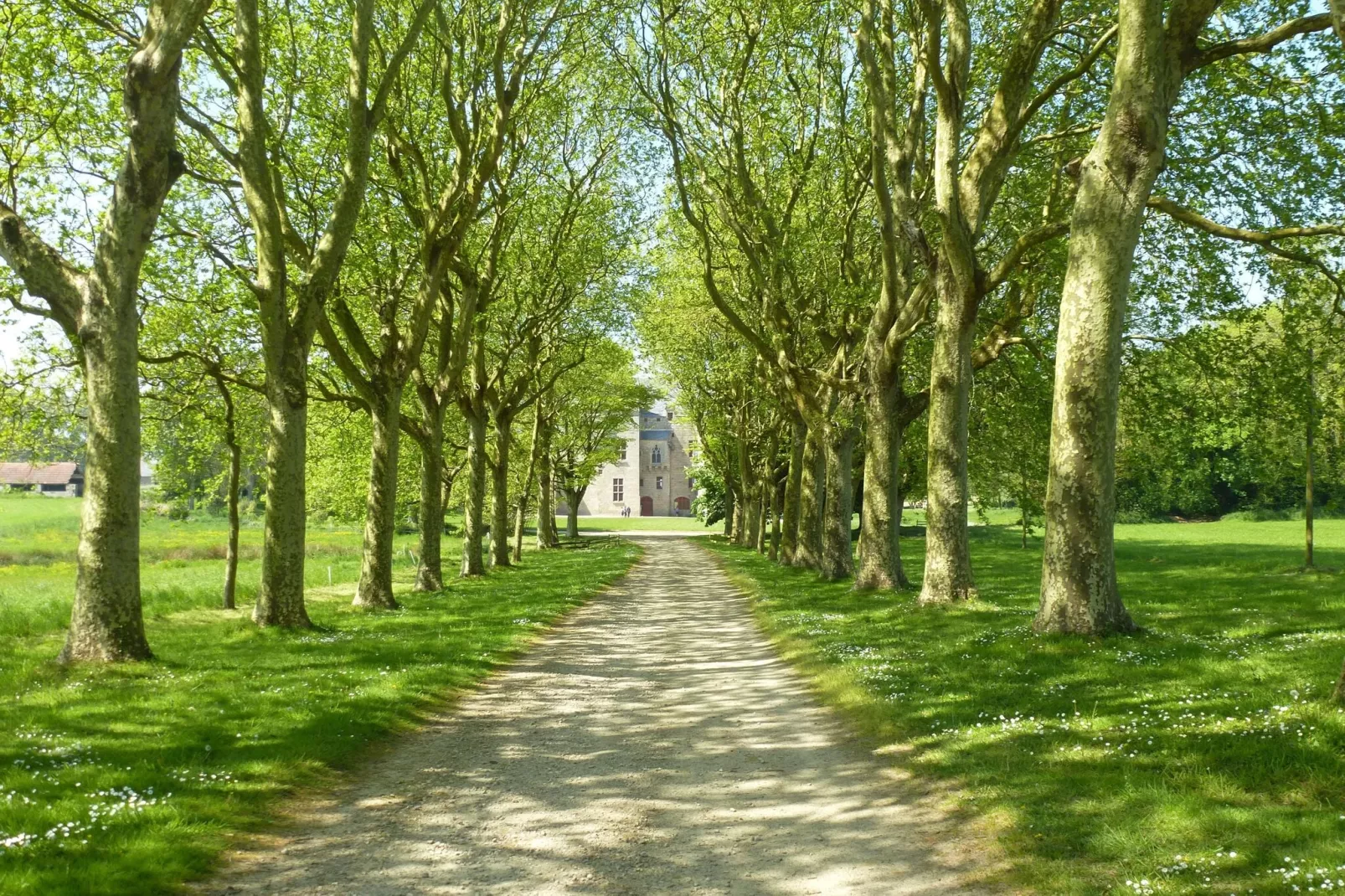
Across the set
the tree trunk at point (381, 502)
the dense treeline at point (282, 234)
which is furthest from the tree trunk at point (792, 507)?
the tree trunk at point (381, 502)

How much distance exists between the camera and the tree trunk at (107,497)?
10.9 meters

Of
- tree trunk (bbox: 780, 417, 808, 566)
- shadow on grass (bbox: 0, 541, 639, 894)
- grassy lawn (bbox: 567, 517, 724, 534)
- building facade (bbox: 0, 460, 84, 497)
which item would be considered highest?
building facade (bbox: 0, 460, 84, 497)

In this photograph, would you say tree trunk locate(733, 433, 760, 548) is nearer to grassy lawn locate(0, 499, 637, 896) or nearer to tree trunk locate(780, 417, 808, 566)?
tree trunk locate(780, 417, 808, 566)

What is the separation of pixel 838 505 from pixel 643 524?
76132 millimetres

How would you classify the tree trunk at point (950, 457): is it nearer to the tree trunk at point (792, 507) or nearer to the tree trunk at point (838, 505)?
the tree trunk at point (838, 505)

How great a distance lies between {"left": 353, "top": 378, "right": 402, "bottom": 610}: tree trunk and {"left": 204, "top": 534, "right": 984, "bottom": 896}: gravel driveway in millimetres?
8913

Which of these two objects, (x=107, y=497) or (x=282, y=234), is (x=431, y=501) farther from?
(x=107, y=497)

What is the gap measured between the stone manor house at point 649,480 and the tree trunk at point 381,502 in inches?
3837

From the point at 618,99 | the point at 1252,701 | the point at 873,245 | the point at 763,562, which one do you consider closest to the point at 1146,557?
the point at 763,562

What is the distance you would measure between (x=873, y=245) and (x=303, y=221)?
13.7 metres

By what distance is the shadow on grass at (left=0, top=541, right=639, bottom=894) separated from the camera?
536 cm

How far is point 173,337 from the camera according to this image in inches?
703

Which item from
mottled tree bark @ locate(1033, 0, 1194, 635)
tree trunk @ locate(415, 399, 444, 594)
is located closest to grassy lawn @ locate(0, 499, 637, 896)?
tree trunk @ locate(415, 399, 444, 594)

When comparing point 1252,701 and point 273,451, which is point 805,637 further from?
point 273,451
